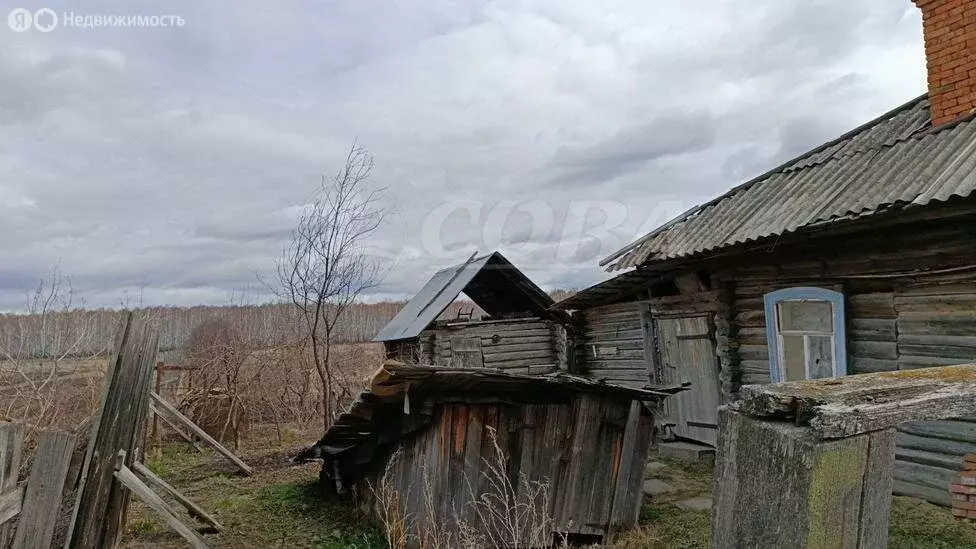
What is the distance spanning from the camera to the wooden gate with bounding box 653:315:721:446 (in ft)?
32.7

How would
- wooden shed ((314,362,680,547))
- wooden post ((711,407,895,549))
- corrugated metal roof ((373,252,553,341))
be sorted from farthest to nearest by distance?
1. corrugated metal roof ((373,252,553,341))
2. wooden shed ((314,362,680,547))
3. wooden post ((711,407,895,549))

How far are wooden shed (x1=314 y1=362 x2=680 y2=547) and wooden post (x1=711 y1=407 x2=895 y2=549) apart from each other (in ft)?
14.2

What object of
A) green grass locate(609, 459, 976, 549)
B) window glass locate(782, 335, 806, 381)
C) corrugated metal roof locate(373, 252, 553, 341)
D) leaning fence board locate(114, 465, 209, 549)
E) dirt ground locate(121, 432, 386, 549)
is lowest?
dirt ground locate(121, 432, 386, 549)

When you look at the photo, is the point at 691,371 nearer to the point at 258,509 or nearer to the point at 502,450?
the point at 502,450

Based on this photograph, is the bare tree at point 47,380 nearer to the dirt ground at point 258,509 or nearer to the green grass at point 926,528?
the dirt ground at point 258,509

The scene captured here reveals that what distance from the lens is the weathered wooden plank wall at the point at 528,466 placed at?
5.71m

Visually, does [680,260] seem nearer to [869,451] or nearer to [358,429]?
[358,429]

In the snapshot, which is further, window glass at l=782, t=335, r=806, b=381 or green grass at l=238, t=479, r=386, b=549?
window glass at l=782, t=335, r=806, b=381

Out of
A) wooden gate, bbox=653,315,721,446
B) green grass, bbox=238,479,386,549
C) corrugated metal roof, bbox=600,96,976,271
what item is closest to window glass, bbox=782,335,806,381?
wooden gate, bbox=653,315,721,446

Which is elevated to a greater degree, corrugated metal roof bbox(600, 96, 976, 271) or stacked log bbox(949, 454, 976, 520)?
corrugated metal roof bbox(600, 96, 976, 271)

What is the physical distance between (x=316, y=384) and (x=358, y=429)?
31.0 ft

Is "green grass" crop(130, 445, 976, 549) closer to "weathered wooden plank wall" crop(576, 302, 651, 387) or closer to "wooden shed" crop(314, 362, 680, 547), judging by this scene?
"wooden shed" crop(314, 362, 680, 547)

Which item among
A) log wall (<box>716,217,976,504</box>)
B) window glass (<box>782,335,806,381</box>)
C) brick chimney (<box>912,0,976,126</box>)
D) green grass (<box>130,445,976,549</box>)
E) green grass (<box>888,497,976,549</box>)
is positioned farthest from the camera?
window glass (<box>782,335,806,381</box>)

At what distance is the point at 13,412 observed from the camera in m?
11.1
